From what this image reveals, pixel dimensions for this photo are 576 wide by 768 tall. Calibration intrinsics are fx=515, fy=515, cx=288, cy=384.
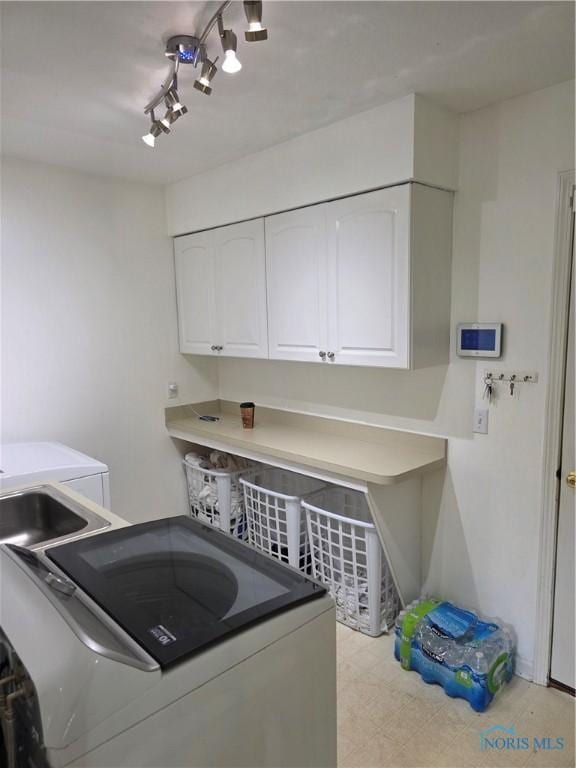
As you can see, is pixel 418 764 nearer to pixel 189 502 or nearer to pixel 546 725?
pixel 546 725

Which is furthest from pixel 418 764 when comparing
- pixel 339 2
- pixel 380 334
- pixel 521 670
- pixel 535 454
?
pixel 339 2

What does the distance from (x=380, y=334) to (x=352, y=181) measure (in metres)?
0.65

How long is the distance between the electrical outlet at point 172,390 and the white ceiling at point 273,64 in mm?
1455

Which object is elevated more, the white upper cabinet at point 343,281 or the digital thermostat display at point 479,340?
the white upper cabinet at point 343,281

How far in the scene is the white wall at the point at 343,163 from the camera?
1989mm

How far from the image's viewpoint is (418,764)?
1.77m

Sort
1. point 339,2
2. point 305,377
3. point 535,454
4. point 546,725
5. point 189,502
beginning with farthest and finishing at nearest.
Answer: point 189,502, point 305,377, point 535,454, point 546,725, point 339,2

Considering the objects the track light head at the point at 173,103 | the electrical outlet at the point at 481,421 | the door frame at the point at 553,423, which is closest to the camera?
the track light head at the point at 173,103

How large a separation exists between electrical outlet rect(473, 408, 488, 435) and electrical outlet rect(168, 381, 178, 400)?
75.1 inches

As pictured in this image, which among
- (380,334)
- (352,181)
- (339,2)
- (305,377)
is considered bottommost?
(305,377)

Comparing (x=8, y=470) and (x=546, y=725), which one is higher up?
(x=8, y=470)

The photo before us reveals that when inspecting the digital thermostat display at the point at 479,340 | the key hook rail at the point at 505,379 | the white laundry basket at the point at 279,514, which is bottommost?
the white laundry basket at the point at 279,514

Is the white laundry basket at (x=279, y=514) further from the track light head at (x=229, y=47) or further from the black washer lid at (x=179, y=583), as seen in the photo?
the track light head at (x=229, y=47)

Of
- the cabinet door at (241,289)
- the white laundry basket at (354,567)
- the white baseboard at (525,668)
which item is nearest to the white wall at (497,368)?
the white baseboard at (525,668)
